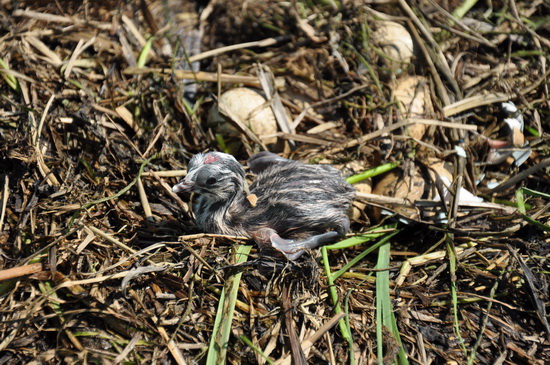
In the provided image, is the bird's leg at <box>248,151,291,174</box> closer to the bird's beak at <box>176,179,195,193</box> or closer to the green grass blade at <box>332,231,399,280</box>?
the bird's beak at <box>176,179,195,193</box>

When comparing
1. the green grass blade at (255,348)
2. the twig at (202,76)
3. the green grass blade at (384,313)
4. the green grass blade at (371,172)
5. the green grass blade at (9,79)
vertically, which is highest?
the green grass blade at (9,79)

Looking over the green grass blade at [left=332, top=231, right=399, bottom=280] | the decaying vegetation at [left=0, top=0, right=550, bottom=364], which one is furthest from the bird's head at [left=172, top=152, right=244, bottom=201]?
the green grass blade at [left=332, top=231, right=399, bottom=280]

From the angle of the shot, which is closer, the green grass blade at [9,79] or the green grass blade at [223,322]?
the green grass blade at [223,322]

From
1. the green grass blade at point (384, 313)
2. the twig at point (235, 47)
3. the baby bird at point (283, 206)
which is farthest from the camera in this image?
the twig at point (235, 47)

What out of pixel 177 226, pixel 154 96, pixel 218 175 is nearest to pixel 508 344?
pixel 218 175

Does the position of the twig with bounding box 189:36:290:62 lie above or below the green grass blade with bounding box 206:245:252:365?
above

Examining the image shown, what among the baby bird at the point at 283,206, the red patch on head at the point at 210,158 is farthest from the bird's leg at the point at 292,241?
the red patch on head at the point at 210,158

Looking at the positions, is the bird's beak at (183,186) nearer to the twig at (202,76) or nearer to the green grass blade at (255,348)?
the green grass blade at (255,348)
